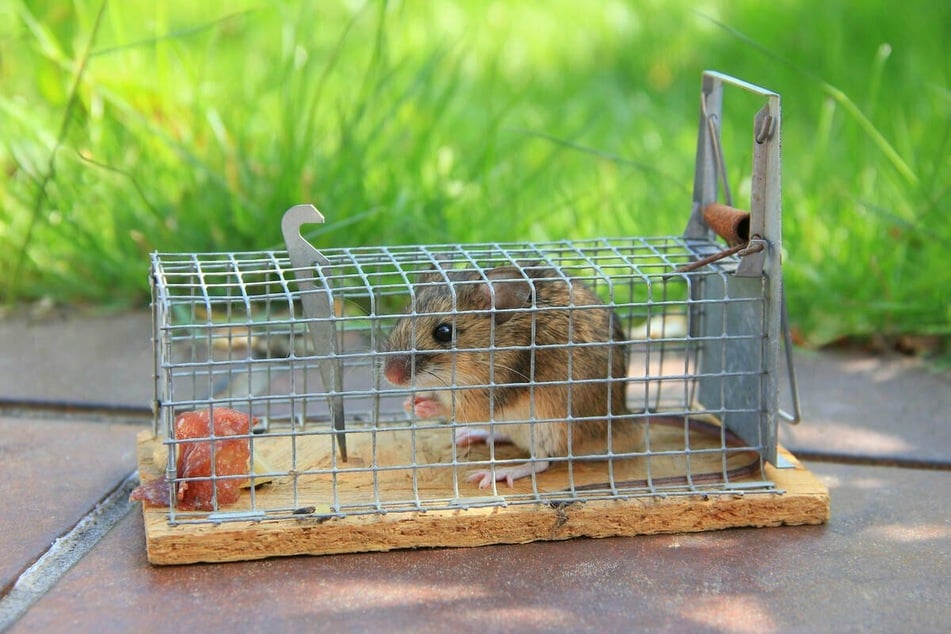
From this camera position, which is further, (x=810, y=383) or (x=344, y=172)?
(x=344, y=172)

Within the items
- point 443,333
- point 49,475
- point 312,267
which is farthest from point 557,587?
point 49,475

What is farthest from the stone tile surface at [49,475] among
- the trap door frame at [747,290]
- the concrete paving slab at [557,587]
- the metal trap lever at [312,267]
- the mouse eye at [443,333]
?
the trap door frame at [747,290]

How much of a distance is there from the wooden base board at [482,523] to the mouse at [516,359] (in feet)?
0.48

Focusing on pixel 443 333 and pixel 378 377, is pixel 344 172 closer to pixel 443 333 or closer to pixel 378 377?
pixel 443 333

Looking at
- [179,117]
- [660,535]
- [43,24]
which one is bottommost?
[660,535]

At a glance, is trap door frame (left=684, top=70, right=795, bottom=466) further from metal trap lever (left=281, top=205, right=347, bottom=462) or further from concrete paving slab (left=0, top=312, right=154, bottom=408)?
concrete paving slab (left=0, top=312, right=154, bottom=408)

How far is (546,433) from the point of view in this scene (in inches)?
117

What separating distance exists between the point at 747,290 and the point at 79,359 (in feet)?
7.64

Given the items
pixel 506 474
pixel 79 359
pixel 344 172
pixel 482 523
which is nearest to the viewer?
pixel 482 523

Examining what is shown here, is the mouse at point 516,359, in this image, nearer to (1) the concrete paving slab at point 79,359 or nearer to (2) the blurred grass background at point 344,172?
(2) the blurred grass background at point 344,172

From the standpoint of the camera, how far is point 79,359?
157 inches

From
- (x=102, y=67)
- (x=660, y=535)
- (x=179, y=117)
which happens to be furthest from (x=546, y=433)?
(x=102, y=67)

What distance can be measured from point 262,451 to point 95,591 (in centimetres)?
72

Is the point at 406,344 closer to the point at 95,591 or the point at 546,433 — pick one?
the point at 546,433
